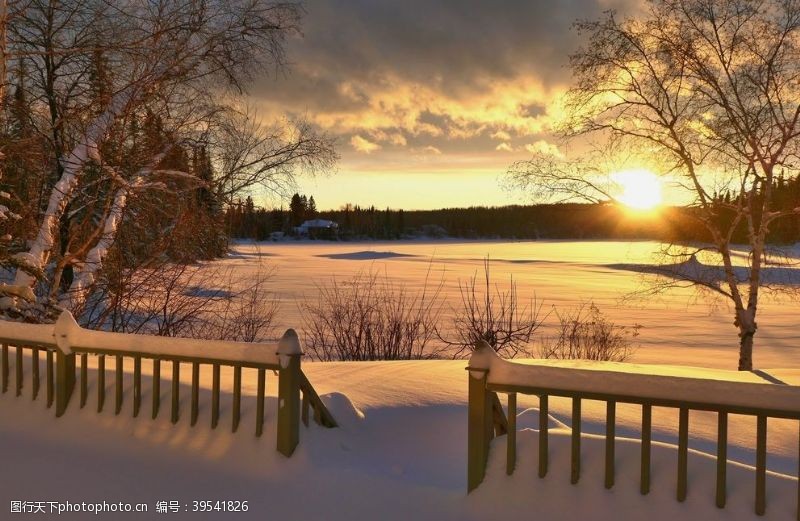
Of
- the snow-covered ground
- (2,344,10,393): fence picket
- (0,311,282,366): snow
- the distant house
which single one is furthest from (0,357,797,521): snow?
the distant house

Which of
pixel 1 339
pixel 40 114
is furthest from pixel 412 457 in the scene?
pixel 40 114

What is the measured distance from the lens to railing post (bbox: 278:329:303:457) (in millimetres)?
4199

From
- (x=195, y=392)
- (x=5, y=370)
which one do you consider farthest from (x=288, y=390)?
(x=5, y=370)

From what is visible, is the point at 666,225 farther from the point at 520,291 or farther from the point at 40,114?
the point at 520,291

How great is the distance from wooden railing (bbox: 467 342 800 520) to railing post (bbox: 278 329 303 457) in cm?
121

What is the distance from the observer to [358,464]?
4320mm

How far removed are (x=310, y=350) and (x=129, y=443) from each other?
8.60 meters

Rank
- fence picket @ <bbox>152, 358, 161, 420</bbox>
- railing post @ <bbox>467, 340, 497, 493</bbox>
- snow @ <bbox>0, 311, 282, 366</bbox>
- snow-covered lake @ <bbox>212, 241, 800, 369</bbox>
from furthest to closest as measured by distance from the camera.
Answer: snow-covered lake @ <bbox>212, 241, 800, 369</bbox> → fence picket @ <bbox>152, 358, 161, 420</bbox> → snow @ <bbox>0, 311, 282, 366</bbox> → railing post @ <bbox>467, 340, 497, 493</bbox>

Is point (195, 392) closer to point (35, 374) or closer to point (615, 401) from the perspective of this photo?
point (35, 374)

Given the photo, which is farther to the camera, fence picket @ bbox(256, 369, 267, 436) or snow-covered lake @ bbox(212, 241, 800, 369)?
snow-covered lake @ bbox(212, 241, 800, 369)

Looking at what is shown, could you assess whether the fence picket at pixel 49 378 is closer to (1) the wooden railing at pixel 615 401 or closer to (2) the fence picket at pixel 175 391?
(2) the fence picket at pixel 175 391

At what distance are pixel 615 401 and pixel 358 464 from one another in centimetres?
181

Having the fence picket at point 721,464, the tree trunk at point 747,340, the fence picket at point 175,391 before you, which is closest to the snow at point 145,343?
the fence picket at point 175,391

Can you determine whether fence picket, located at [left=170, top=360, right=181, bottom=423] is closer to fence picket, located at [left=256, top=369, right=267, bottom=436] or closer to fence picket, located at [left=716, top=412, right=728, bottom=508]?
fence picket, located at [left=256, top=369, right=267, bottom=436]
